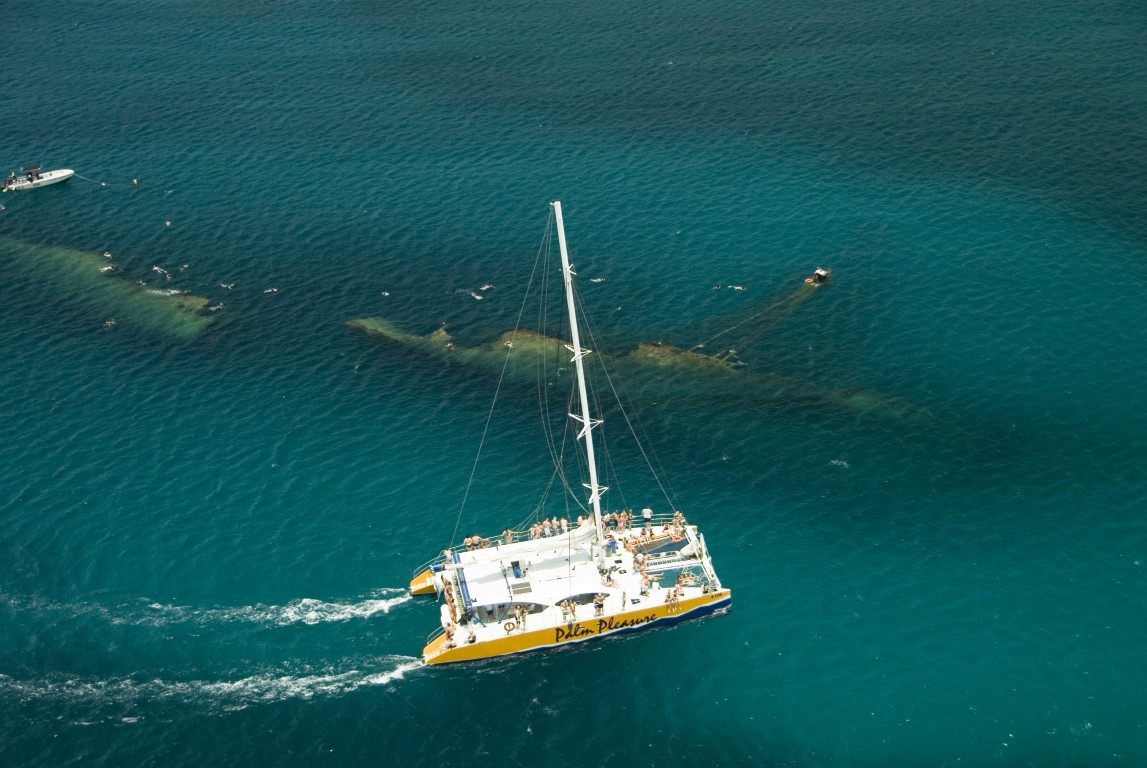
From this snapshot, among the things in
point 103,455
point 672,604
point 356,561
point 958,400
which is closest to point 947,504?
point 958,400

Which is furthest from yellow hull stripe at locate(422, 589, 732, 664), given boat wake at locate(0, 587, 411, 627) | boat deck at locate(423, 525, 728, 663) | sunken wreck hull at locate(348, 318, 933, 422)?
sunken wreck hull at locate(348, 318, 933, 422)

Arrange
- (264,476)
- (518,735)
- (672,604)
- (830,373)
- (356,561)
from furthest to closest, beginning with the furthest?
(830,373) < (264,476) < (356,561) < (672,604) < (518,735)

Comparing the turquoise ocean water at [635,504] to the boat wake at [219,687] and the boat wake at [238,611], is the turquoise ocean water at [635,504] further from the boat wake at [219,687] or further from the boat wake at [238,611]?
the boat wake at [238,611]

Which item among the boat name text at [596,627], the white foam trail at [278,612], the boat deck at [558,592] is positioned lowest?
the boat name text at [596,627]

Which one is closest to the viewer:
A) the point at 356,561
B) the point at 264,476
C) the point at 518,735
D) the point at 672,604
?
the point at 518,735

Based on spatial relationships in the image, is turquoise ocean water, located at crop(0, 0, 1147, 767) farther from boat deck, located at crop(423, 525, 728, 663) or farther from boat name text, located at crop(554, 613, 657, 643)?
boat deck, located at crop(423, 525, 728, 663)

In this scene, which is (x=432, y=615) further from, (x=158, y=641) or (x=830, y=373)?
(x=830, y=373)

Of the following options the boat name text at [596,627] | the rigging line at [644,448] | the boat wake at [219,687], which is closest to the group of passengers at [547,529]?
the boat name text at [596,627]
